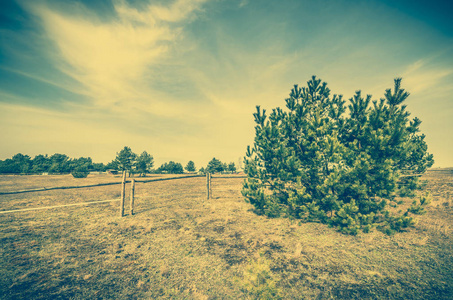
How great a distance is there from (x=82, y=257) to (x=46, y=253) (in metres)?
1.35

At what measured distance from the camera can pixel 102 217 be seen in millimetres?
10156

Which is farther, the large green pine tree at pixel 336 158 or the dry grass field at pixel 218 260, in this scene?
the large green pine tree at pixel 336 158

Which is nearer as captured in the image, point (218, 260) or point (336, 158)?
point (218, 260)

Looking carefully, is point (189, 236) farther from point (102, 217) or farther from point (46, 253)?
point (102, 217)

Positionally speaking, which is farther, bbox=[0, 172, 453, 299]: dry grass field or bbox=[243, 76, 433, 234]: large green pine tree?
bbox=[243, 76, 433, 234]: large green pine tree

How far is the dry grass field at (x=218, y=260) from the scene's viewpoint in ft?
14.3

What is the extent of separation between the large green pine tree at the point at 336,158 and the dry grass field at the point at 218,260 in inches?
38.1

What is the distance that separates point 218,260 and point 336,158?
569 cm

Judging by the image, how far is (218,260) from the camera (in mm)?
5832

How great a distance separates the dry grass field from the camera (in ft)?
14.3

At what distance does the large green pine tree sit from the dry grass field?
0.97 meters

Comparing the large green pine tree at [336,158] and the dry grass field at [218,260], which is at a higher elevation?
the large green pine tree at [336,158]

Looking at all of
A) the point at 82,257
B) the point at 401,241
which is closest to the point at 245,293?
the point at 82,257

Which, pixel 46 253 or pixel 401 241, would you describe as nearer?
pixel 46 253
